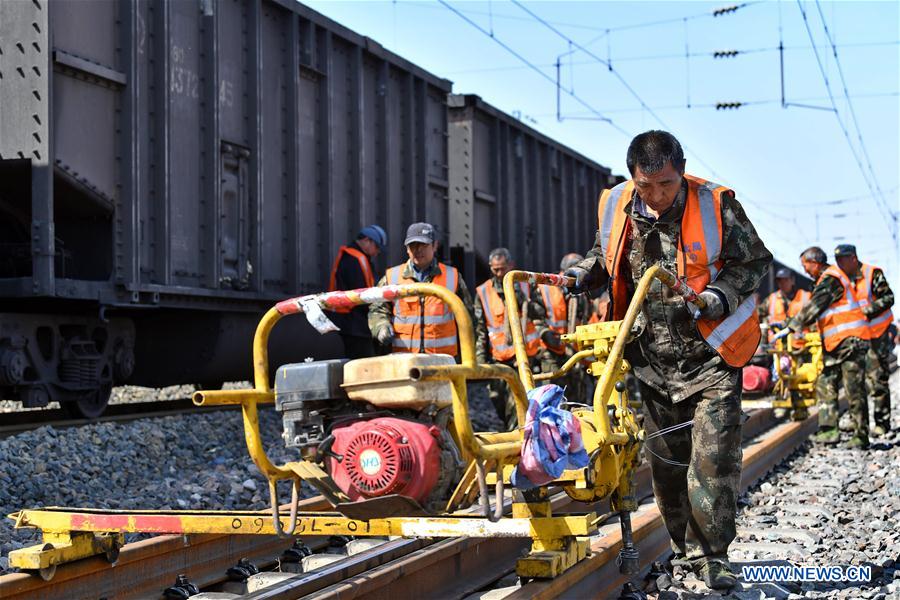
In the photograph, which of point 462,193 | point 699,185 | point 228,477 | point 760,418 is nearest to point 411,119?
point 462,193

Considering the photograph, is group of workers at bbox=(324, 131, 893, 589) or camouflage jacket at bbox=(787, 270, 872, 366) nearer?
group of workers at bbox=(324, 131, 893, 589)

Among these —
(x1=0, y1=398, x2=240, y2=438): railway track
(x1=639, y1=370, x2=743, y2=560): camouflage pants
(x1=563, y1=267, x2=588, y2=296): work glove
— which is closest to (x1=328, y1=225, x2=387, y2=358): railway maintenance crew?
(x1=0, y1=398, x2=240, y2=438): railway track

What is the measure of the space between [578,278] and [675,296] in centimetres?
42

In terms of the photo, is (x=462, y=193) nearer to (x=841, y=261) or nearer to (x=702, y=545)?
(x=841, y=261)

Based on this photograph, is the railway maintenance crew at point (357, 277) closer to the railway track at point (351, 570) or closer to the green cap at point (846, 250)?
the railway track at point (351, 570)

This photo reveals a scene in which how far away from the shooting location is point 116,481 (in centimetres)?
757

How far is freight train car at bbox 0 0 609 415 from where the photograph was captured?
8.45 metres

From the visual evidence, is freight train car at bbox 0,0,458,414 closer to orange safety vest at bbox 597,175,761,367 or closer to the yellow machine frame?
the yellow machine frame

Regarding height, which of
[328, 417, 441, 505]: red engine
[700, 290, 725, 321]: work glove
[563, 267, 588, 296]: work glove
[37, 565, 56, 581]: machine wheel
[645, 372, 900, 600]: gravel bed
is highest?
[563, 267, 588, 296]: work glove

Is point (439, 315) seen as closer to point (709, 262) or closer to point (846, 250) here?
point (709, 262)

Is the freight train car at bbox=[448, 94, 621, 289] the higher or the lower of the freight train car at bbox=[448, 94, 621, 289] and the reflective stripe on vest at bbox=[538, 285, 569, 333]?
the higher

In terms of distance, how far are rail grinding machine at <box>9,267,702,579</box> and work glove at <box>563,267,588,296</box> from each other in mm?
507

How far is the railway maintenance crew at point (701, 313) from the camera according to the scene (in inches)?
169

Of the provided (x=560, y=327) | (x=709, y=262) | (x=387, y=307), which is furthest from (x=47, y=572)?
(x=560, y=327)
